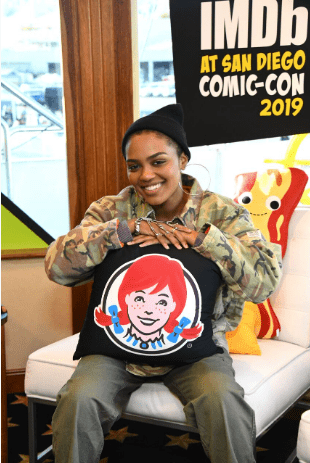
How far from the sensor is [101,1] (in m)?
2.20

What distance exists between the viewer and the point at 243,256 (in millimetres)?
1498

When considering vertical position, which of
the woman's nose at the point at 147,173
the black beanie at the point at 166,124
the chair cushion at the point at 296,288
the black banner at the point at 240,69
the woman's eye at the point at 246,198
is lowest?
the chair cushion at the point at 296,288

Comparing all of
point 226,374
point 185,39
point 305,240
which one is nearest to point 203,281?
point 226,374

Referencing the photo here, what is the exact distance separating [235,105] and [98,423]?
1.46 meters

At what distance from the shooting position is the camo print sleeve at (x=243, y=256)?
1477 mm

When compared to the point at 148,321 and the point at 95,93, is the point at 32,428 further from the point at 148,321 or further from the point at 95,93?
the point at 95,93

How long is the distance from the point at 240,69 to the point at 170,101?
340 millimetres

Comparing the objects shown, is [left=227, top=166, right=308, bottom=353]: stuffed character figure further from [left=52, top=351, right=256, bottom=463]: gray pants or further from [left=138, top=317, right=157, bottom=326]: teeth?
[left=138, top=317, right=157, bottom=326]: teeth

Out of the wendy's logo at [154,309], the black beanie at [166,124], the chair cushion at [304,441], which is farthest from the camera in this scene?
the black beanie at [166,124]

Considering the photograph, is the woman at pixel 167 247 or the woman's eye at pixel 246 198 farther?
the woman's eye at pixel 246 198

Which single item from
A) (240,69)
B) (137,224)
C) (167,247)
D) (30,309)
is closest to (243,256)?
(167,247)

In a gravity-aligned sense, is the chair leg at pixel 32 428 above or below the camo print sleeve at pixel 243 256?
below

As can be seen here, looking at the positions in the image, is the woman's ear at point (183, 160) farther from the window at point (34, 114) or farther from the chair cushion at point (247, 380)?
the window at point (34, 114)

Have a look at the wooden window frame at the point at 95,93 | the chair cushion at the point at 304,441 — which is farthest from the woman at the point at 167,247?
the wooden window frame at the point at 95,93
